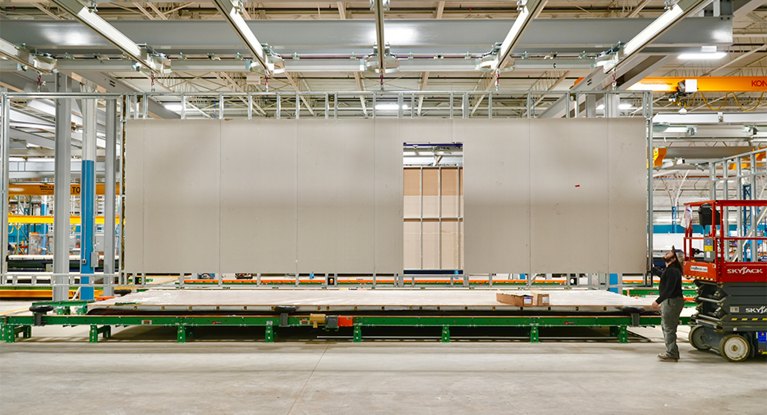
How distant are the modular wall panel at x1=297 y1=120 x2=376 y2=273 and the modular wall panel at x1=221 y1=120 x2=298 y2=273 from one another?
221 millimetres

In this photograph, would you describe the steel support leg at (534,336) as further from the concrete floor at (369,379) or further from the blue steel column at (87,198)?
the blue steel column at (87,198)

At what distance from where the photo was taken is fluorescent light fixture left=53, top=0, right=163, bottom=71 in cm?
695

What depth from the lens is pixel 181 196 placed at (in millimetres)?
10102

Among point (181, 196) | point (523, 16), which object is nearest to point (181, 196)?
point (181, 196)

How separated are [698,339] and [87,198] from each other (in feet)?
45.4

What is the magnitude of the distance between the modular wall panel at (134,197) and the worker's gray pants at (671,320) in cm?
974

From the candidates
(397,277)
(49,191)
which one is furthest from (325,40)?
(49,191)

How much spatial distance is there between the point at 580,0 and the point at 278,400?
1020cm

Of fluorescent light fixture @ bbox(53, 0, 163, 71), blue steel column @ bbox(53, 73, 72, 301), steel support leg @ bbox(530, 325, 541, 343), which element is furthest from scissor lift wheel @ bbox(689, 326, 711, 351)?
blue steel column @ bbox(53, 73, 72, 301)

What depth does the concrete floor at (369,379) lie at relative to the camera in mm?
6496

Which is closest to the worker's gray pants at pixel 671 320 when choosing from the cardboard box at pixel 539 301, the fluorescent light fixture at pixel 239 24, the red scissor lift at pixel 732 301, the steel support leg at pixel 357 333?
the red scissor lift at pixel 732 301

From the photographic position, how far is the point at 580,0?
11211 millimetres

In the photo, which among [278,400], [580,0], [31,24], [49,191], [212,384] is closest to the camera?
[278,400]

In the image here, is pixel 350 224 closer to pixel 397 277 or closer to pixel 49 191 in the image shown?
pixel 397 277
